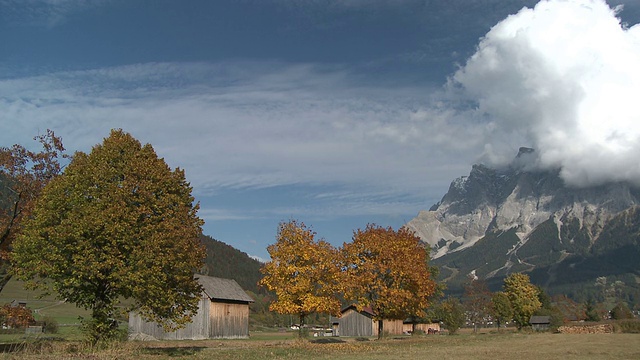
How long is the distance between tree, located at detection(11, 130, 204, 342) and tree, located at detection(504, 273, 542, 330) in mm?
93982

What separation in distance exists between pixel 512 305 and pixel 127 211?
101 metres

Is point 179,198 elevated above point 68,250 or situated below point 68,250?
above

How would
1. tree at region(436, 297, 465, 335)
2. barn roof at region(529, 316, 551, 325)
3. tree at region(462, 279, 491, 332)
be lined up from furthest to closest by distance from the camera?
barn roof at region(529, 316, 551, 325)
tree at region(462, 279, 491, 332)
tree at region(436, 297, 465, 335)

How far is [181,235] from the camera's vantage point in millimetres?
33438

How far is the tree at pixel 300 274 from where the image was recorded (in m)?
51.0

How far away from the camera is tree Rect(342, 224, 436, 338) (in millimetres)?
56469

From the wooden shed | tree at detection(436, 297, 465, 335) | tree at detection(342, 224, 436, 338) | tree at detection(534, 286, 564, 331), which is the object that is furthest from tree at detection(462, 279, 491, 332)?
tree at detection(342, 224, 436, 338)

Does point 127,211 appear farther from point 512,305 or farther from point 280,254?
point 512,305

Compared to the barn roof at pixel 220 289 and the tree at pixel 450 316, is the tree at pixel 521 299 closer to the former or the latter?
the tree at pixel 450 316

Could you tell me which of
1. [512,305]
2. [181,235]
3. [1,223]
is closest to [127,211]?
[181,235]

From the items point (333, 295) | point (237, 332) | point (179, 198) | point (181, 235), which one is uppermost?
point (179, 198)

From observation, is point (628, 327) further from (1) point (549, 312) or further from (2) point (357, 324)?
(2) point (357, 324)

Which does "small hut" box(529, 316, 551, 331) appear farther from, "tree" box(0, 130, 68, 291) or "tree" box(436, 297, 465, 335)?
"tree" box(0, 130, 68, 291)

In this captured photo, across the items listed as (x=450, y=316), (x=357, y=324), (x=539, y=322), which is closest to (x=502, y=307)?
(x=450, y=316)
